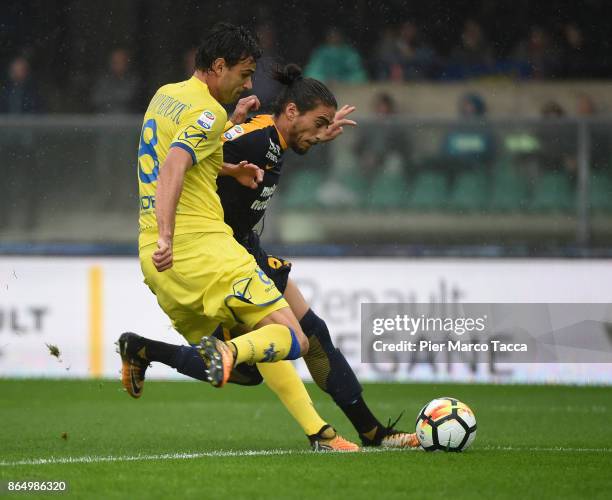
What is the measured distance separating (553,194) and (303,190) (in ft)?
7.43

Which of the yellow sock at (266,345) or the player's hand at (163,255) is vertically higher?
the player's hand at (163,255)

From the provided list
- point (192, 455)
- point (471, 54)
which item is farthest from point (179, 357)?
point (471, 54)

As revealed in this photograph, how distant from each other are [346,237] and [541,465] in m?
5.81

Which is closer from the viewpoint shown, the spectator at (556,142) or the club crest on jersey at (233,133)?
the club crest on jersey at (233,133)

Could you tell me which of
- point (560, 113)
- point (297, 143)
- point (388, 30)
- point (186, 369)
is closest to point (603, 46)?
point (560, 113)

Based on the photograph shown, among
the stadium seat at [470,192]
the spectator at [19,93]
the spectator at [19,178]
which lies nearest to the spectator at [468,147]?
the stadium seat at [470,192]

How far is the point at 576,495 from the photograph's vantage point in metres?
4.69

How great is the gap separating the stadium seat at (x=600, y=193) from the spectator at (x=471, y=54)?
1735 mm

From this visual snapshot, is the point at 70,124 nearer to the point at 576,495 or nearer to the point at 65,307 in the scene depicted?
the point at 65,307

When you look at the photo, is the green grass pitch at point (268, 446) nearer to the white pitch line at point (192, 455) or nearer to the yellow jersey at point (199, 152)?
the white pitch line at point (192, 455)

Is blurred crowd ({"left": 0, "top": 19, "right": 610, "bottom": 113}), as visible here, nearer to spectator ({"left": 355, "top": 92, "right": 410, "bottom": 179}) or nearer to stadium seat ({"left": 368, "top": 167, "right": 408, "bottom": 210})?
spectator ({"left": 355, "top": 92, "right": 410, "bottom": 179})

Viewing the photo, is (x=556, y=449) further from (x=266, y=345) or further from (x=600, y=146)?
(x=600, y=146)

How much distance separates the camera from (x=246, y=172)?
5895 millimetres

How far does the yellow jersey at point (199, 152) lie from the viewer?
5324mm
